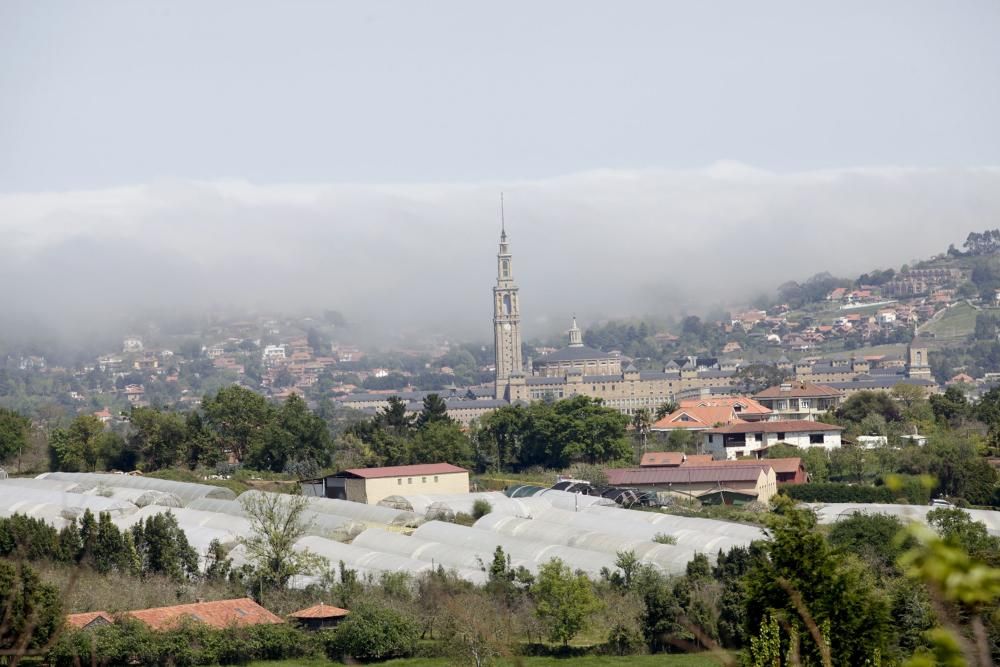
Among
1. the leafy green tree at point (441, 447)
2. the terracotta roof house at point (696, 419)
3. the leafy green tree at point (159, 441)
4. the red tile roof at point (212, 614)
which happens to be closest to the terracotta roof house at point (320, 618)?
the red tile roof at point (212, 614)

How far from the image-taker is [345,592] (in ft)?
95.3

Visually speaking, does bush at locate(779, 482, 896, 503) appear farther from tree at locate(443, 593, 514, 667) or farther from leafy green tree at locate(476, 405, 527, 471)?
tree at locate(443, 593, 514, 667)

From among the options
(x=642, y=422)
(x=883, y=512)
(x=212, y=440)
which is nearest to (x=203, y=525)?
(x=212, y=440)

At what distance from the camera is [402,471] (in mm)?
47062

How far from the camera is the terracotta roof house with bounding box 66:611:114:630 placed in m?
25.2

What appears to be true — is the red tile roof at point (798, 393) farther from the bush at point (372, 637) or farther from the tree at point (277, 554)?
the bush at point (372, 637)

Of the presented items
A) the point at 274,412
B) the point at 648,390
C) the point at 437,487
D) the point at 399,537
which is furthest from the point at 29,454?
the point at 648,390

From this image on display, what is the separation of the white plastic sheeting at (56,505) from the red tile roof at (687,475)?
640 inches

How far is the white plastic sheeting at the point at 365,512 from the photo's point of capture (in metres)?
39.4

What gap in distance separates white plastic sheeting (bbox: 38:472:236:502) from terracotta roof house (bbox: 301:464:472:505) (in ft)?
10.9

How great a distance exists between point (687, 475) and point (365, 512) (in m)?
11.6

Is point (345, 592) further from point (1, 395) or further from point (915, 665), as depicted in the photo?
point (1, 395)

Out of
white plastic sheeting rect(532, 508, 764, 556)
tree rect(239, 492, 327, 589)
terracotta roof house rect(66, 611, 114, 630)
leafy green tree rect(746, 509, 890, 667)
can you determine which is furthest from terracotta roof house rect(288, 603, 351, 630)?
leafy green tree rect(746, 509, 890, 667)

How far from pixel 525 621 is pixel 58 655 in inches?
340
